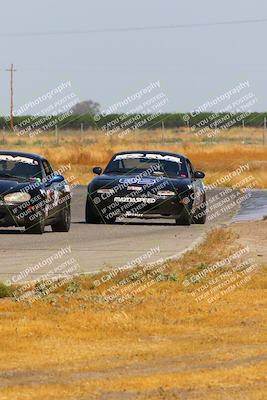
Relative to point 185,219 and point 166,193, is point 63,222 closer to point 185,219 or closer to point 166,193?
point 166,193

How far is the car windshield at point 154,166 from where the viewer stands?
30078 millimetres

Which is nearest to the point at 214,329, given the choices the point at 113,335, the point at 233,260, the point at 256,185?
the point at 113,335

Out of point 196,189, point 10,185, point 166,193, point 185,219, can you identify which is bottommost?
point 185,219

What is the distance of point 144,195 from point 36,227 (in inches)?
147

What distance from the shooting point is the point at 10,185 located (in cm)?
2533

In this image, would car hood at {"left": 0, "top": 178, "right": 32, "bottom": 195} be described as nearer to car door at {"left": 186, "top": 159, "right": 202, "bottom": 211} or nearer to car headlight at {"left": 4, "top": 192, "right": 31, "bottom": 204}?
car headlight at {"left": 4, "top": 192, "right": 31, "bottom": 204}

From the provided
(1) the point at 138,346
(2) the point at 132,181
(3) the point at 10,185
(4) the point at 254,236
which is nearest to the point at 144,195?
(2) the point at 132,181

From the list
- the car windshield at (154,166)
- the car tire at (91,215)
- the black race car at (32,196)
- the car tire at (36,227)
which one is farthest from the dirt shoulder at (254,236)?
the car tire at (36,227)

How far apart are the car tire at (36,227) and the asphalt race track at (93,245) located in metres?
0.20

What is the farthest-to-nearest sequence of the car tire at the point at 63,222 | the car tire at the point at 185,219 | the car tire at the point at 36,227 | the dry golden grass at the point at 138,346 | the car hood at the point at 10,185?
1. the car tire at the point at 185,219
2. the car tire at the point at 63,222
3. the car tire at the point at 36,227
4. the car hood at the point at 10,185
5. the dry golden grass at the point at 138,346

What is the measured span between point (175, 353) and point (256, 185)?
3987 centimetres

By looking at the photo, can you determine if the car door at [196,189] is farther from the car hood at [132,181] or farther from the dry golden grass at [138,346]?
the dry golden grass at [138,346]

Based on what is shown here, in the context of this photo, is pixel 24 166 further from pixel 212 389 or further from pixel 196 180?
pixel 212 389

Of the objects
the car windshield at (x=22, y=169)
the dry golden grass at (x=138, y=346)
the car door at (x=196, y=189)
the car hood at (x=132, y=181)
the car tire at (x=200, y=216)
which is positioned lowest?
the car tire at (x=200, y=216)
